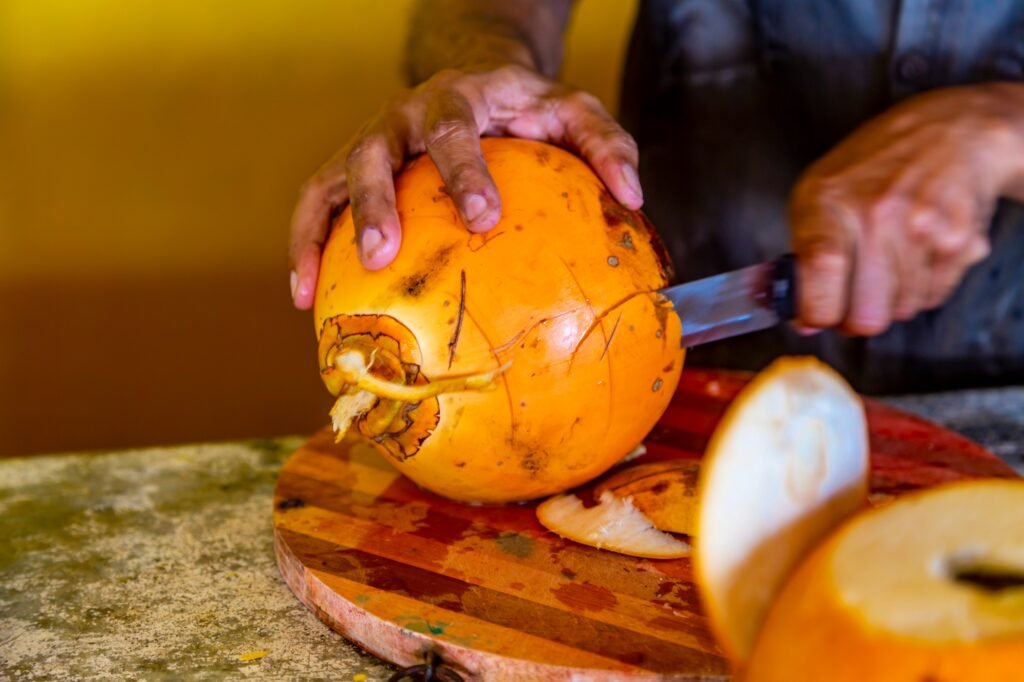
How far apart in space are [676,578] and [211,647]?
46 cm

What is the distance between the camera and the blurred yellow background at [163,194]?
2148 mm

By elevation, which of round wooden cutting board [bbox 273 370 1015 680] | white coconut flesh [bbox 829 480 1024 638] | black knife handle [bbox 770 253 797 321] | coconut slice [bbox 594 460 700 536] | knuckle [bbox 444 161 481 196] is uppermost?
knuckle [bbox 444 161 481 196]

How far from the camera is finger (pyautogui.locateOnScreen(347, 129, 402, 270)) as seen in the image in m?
1.00

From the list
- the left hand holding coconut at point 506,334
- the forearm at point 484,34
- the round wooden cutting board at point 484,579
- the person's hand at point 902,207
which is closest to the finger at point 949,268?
the person's hand at point 902,207

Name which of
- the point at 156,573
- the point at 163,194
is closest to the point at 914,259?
the point at 156,573

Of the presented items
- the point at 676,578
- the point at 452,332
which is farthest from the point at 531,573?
the point at 452,332

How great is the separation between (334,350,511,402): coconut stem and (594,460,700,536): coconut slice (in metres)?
0.25

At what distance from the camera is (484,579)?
3.31ft

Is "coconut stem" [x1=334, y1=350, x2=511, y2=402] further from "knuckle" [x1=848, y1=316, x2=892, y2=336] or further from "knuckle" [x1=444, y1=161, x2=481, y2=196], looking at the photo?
"knuckle" [x1=848, y1=316, x2=892, y2=336]

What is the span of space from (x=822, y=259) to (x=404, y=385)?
460 millimetres

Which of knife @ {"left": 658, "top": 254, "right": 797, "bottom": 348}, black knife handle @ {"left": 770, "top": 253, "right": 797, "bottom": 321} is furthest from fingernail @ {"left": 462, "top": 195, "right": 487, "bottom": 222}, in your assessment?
black knife handle @ {"left": 770, "top": 253, "right": 797, "bottom": 321}

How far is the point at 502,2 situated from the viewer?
1669 mm

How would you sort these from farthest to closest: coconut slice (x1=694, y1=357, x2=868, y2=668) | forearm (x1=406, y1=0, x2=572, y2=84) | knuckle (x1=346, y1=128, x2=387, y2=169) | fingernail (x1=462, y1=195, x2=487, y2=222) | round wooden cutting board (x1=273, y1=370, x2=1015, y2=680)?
1. forearm (x1=406, y1=0, x2=572, y2=84)
2. knuckle (x1=346, y1=128, x2=387, y2=169)
3. fingernail (x1=462, y1=195, x2=487, y2=222)
4. round wooden cutting board (x1=273, y1=370, x2=1015, y2=680)
5. coconut slice (x1=694, y1=357, x2=868, y2=668)

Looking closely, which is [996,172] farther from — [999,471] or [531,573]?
[531,573]
